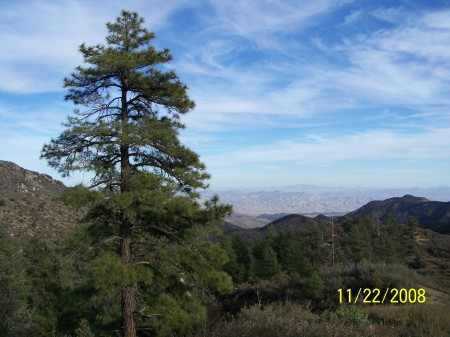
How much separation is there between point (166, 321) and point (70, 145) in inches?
219

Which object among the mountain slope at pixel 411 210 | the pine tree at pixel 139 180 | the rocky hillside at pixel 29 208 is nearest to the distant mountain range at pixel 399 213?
the mountain slope at pixel 411 210

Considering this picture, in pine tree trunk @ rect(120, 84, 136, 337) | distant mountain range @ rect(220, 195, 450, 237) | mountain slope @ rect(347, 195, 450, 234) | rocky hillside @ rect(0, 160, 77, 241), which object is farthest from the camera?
mountain slope @ rect(347, 195, 450, 234)

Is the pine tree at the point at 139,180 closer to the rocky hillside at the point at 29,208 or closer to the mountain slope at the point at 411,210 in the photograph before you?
the rocky hillside at the point at 29,208

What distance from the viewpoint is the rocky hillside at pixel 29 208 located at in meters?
47.5

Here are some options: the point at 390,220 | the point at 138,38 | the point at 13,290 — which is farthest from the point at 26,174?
the point at 138,38

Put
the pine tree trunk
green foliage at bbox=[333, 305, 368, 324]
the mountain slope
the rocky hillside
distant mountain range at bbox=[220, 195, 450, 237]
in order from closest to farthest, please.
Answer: green foliage at bbox=[333, 305, 368, 324]
the pine tree trunk
the rocky hillside
distant mountain range at bbox=[220, 195, 450, 237]
the mountain slope

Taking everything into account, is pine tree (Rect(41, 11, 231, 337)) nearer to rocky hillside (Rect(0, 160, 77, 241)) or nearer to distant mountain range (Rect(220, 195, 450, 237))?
rocky hillside (Rect(0, 160, 77, 241))

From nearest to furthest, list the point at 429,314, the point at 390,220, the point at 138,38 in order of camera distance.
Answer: the point at 429,314
the point at 138,38
the point at 390,220

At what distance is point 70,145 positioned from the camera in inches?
436

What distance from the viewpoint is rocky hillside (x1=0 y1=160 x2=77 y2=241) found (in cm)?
4753

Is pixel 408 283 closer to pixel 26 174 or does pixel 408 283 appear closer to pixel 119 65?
pixel 119 65

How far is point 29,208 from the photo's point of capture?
55469 mm

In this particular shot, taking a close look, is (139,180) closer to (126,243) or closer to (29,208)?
(126,243)

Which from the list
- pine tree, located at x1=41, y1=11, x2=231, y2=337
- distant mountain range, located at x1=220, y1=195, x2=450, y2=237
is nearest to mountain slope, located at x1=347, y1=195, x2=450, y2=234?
distant mountain range, located at x1=220, y1=195, x2=450, y2=237
